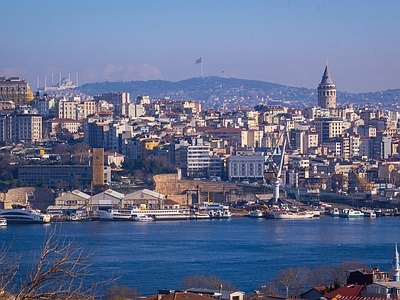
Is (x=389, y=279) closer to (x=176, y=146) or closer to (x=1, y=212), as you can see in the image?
(x=1, y=212)

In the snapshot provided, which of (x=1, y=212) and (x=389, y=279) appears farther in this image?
(x=1, y=212)

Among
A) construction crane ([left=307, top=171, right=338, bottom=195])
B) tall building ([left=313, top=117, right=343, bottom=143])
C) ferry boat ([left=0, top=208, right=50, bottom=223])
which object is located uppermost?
tall building ([left=313, top=117, right=343, bottom=143])

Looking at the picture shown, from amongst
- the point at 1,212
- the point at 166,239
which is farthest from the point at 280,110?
the point at 166,239

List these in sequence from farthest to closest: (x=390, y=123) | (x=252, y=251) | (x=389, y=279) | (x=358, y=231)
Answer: (x=390, y=123)
(x=358, y=231)
(x=252, y=251)
(x=389, y=279)

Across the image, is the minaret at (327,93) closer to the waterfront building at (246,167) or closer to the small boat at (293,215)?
the waterfront building at (246,167)

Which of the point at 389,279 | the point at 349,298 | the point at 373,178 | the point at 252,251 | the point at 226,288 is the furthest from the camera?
the point at 373,178

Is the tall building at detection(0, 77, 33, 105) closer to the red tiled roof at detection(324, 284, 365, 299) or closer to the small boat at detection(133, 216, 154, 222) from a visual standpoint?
the small boat at detection(133, 216, 154, 222)

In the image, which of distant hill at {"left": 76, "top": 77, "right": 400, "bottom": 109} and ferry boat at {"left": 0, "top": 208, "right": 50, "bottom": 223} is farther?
distant hill at {"left": 76, "top": 77, "right": 400, "bottom": 109}

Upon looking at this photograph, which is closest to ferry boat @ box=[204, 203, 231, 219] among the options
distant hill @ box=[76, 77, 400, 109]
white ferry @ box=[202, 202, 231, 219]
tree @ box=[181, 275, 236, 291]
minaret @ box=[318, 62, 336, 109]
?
white ferry @ box=[202, 202, 231, 219]
